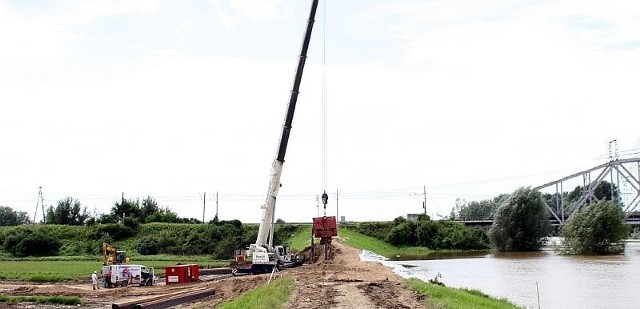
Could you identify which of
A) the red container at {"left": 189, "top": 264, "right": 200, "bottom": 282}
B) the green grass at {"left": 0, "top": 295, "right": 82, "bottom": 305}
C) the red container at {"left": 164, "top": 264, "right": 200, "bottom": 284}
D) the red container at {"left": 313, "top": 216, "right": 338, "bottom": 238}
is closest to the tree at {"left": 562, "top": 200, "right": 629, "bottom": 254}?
the red container at {"left": 313, "top": 216, "right": 338, "bottom": 238}

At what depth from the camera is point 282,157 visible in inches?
1939

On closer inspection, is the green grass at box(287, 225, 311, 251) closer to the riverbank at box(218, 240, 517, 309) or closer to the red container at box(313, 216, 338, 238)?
the red container at box(313, 216, 338, 238)

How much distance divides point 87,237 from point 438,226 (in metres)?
55.8

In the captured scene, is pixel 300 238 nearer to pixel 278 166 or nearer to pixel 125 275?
pixel 278 166

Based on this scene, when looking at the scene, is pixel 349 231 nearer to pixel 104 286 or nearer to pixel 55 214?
pixel 55 214

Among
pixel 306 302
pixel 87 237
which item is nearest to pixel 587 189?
pixel 87 237

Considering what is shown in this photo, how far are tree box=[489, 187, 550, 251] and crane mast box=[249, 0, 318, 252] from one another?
62.7 metres

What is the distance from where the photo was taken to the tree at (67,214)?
398 ft

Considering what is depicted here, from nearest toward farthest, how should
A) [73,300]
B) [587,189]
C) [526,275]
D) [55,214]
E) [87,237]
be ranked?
[73,300]
[526,275]
[87,237]
[55,214]
[587,189]

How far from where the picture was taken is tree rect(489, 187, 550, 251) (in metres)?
104

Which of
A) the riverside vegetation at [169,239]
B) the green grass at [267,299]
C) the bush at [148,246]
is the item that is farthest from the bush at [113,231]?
the green grass at [267,299]

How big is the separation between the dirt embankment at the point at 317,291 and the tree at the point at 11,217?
152581 millimetres

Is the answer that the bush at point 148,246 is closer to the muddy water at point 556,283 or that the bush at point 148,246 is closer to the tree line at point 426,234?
the tree line at point 426,234

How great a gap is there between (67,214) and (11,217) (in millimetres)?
80950
